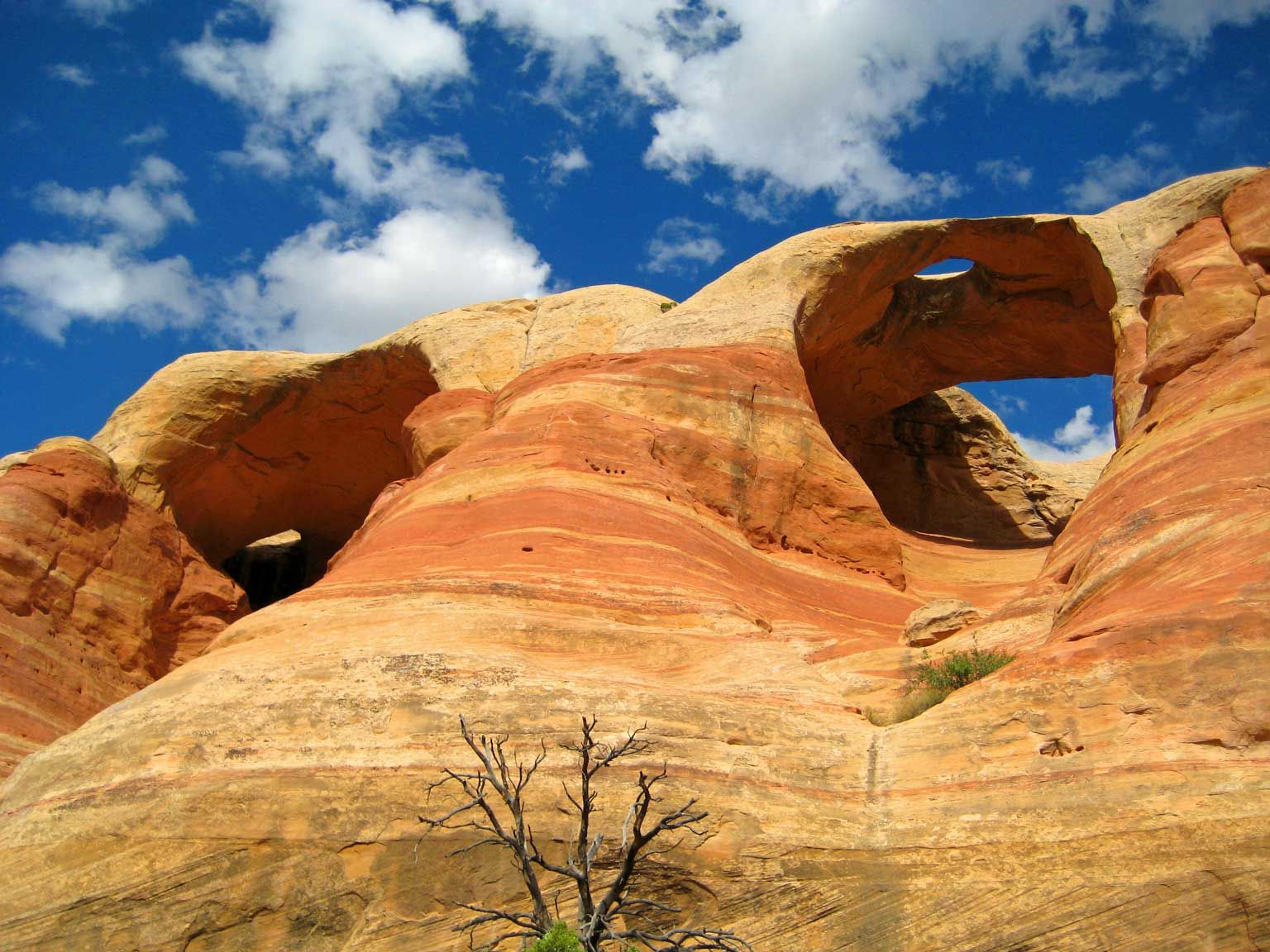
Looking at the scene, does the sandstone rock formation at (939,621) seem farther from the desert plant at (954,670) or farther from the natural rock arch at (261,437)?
the natural rock arch at (261,437)

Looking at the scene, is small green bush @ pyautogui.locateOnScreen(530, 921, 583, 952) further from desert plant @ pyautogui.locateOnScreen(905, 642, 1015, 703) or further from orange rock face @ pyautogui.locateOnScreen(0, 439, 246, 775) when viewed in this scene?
orange rock face @ pyautogui.locateOnScreen(0, 439, 246, 775)

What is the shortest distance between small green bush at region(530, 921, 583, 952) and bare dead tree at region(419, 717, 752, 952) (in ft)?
0.27

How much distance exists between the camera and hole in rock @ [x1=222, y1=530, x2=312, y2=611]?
25.9 metres

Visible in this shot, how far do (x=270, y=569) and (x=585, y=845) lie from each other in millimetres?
20072

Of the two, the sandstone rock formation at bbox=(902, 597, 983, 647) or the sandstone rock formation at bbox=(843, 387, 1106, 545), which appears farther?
the sandstone rock formation at bbox=(843, 387, 1106, 545)

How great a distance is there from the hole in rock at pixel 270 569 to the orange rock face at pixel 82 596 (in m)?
4.74

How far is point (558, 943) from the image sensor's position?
702cm

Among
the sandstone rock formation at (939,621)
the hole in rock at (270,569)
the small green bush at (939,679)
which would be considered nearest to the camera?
the small green bush at (939,679)

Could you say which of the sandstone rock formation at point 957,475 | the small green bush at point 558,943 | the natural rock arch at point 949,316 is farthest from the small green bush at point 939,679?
the sandstone rock formation at point 957,475

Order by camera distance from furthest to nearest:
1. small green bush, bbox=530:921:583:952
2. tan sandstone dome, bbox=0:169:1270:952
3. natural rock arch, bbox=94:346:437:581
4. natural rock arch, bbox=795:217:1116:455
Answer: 1. natural rock arch, bbox=94:346:437:581
2. natural rock arch, bbox=795:217:1116:455
3. tan sandstone dome, bbox=0:169:1270:952
4. small green bush, bbox=530:921:583:952

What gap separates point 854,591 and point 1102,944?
337 inches

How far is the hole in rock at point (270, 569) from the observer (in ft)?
85.0

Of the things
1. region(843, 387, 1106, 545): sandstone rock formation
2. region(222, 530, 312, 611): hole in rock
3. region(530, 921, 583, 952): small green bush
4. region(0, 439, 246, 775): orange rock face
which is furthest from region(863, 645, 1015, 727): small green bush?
region(222, 530, 312, 611): hole in rock

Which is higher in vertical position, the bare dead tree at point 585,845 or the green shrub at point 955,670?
the green shrub at point 955,670
